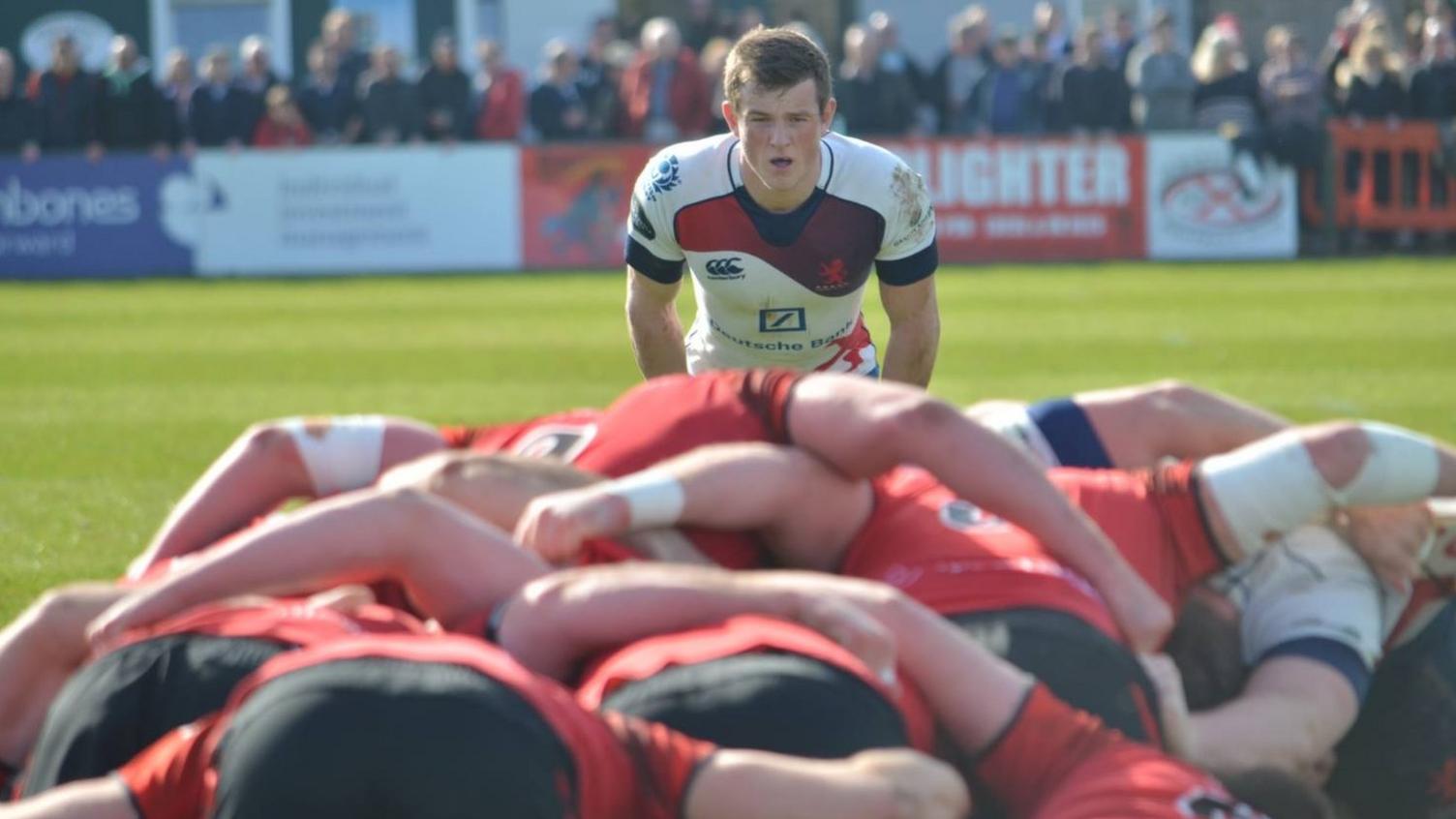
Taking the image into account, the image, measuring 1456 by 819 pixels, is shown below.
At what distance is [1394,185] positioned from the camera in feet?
67.4

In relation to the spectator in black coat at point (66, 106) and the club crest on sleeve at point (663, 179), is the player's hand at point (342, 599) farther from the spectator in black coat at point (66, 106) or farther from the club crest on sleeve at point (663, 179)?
the spectator in black coat at point (66, 106)

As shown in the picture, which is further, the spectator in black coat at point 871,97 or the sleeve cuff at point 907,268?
the spectator in black coat at point 871,97

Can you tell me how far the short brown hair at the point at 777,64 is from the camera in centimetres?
638

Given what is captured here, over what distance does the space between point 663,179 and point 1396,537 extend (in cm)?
296

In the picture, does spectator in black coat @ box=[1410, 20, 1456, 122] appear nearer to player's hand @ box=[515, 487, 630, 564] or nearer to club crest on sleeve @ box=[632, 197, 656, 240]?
club crest on sleeve @ box=[632, 197, 656, 240]

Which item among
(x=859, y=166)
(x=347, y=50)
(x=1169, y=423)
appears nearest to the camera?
(x=1169, y=423)

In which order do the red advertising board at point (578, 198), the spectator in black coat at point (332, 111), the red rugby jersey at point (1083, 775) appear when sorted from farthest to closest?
the spectator in black coat at point (332, 111) < the red advertising board at point (578, 198) < the red rugby jersey at point (1083, 775)

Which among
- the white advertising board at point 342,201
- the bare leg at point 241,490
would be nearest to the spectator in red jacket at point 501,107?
the white advertising board at point 342,201

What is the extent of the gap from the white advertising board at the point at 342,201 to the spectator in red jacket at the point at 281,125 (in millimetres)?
995

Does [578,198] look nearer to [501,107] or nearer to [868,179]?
[501,107]

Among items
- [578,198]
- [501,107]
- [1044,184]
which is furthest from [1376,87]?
[501,107]

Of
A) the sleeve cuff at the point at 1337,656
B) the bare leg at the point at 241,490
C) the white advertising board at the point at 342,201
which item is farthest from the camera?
the white advertising board at the point at 342,201

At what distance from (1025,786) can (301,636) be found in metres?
1.34

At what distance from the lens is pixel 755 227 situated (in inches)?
273
